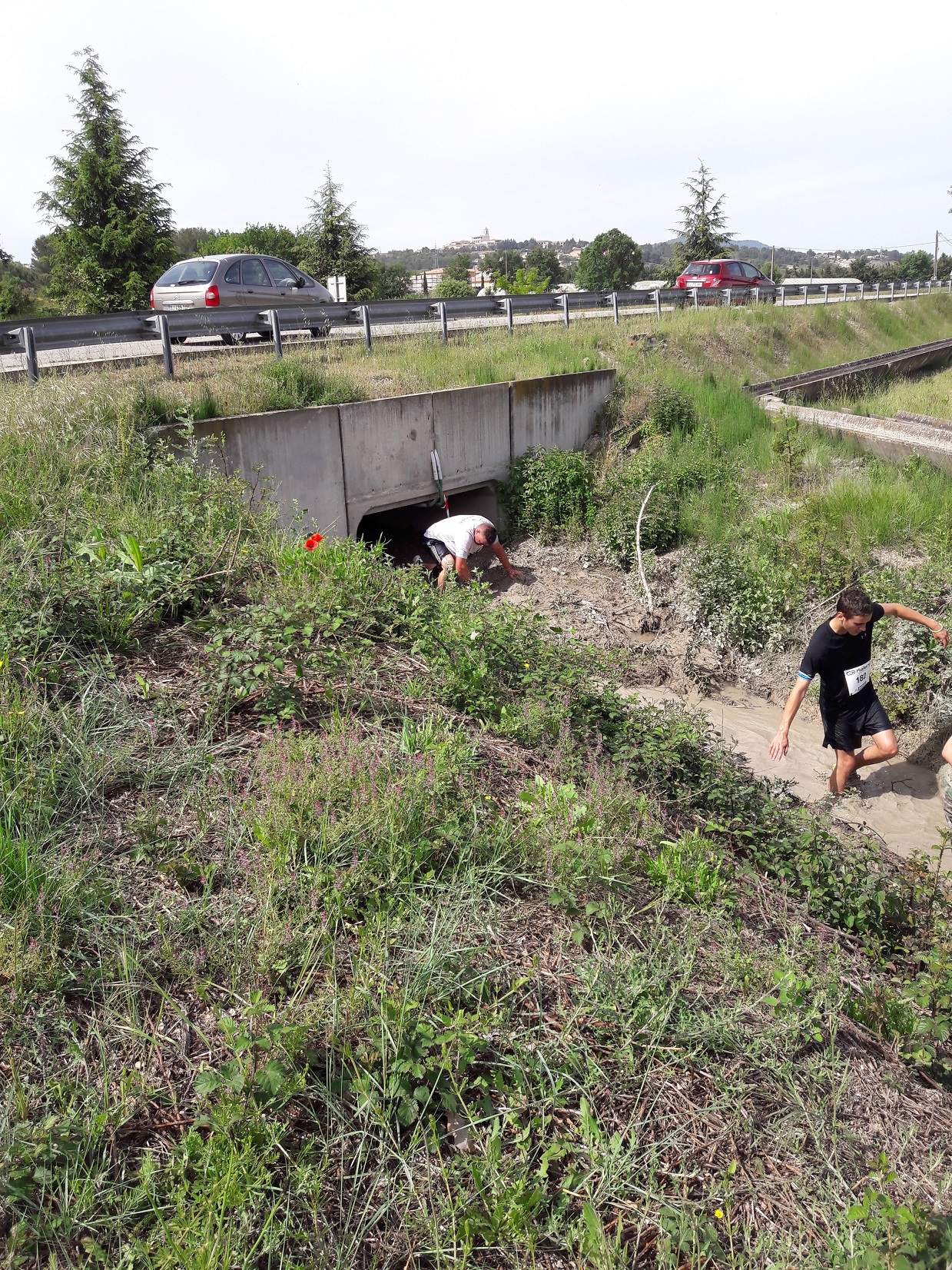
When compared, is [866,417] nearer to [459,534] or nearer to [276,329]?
[459,534]

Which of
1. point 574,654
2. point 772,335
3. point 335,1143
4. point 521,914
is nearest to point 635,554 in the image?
point 574,654

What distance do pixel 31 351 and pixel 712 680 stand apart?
310 inches

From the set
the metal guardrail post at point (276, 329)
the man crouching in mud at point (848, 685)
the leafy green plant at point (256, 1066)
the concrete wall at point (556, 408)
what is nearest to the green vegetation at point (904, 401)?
the concrete wall at point (556, 408)

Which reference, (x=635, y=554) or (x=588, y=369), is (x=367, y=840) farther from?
(x=588, y=369)

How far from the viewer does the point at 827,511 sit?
10984 millimetres

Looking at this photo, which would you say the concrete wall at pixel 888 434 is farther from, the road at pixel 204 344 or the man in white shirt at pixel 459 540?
the man in white shirt at pixel 459 540

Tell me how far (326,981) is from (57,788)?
5.00 feet

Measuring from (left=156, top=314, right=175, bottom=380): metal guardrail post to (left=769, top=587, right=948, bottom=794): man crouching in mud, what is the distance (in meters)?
7.64

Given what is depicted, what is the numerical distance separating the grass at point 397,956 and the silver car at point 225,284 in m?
8.70

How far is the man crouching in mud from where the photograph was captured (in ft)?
20.2

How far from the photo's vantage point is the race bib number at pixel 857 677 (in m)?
6.47

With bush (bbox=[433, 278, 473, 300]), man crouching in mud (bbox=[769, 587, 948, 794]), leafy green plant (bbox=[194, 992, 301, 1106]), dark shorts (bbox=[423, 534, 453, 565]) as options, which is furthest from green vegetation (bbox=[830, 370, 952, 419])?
bush (bbox=[433, 278, 473, 300])

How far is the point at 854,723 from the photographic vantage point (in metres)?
6.68

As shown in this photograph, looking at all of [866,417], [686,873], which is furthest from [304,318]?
[686,873]
